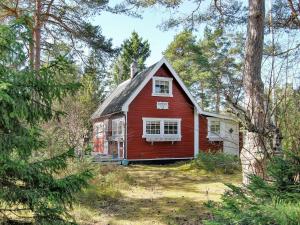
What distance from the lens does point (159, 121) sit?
18.3m

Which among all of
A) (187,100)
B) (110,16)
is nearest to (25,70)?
(110,16)

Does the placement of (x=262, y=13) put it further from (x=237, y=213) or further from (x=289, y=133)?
(x=237, y=213)

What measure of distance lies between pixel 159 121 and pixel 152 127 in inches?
21.7

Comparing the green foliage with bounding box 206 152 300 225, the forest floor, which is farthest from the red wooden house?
the green foliage with bounding box 206 152 300 225

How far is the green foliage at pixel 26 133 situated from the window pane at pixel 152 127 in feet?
45.7

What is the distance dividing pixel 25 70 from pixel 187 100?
15.8 meters

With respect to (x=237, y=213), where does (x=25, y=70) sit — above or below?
above

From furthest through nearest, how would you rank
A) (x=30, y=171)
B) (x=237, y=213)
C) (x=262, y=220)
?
(x=30, y=171) < (x=237, y=213) < (x=262, y=220)

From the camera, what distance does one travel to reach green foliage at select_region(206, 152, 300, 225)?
176 cm

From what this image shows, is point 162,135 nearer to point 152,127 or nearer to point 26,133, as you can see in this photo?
point 152,127

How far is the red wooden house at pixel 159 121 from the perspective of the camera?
17516 mm

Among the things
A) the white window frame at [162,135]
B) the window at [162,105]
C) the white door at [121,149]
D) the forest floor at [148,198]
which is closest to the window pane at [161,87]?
the window at [162,105]

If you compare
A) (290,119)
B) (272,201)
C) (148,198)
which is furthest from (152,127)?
Answer: (272,201)

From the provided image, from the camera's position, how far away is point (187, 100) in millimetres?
19125
